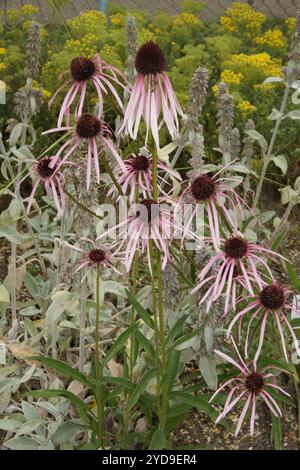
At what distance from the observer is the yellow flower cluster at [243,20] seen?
5.26 metres

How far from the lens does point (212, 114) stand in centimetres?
428

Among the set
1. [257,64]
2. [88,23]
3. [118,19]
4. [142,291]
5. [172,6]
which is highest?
[172,6]

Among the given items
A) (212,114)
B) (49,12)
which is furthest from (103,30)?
(49,12)

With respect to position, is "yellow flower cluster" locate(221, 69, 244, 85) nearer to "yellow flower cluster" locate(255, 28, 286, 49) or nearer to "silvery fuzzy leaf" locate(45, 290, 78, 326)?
"yellow flower cluster" locate(255, 28, 286, 49)

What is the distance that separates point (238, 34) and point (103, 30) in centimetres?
134

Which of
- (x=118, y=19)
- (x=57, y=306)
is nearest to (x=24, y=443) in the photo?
(x=57, y=306)

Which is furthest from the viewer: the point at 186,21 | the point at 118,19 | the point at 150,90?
the point at 186,21

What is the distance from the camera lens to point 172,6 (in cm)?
701

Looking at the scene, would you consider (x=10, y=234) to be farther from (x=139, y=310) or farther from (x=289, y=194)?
(x=289, y=194)

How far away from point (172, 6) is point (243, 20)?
1901 millimetres

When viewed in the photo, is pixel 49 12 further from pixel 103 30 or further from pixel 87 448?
pixel 87 448

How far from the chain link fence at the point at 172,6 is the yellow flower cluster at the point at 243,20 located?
1257 millimetres

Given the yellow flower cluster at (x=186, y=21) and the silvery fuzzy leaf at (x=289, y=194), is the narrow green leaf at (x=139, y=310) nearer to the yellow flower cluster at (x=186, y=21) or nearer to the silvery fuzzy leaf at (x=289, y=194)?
the silvery fuzzy leaf at (x=289, y=194)

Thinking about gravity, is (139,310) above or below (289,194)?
below
